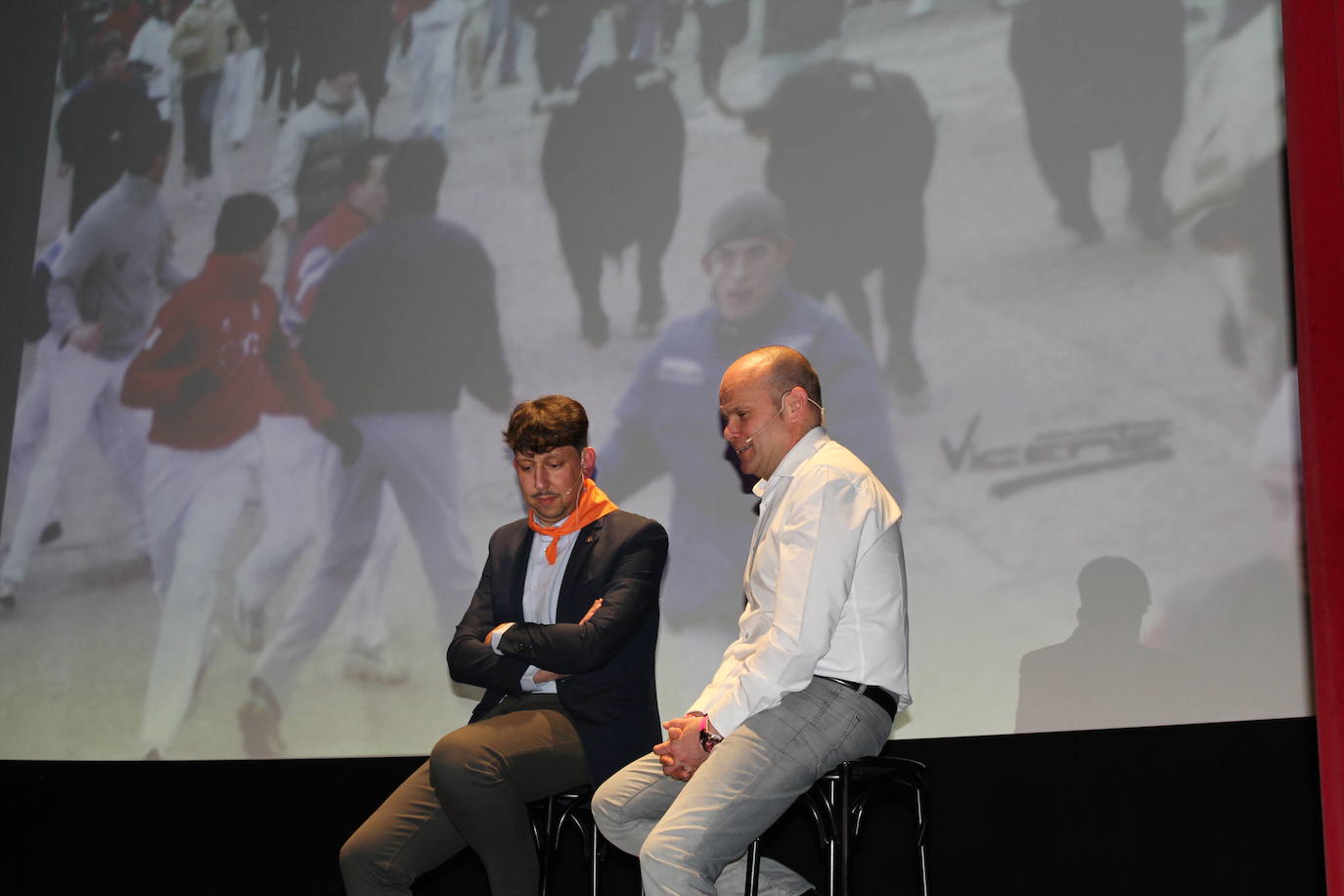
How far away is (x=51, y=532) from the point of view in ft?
13.1

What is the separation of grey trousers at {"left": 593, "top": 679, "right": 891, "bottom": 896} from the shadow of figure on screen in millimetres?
1046

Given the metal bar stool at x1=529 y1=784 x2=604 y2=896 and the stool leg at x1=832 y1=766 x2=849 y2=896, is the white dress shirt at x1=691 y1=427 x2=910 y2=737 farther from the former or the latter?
the metal bar stool at x1=529 y1=784 x2=604 y2=896

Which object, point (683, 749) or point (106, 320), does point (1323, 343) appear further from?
point (106, 320)

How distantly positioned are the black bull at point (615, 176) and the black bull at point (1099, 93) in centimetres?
105

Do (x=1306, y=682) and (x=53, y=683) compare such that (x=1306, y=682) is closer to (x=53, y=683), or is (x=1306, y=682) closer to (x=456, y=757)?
(x=456, y=757)

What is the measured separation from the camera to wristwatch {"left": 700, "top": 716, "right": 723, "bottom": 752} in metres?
2.16

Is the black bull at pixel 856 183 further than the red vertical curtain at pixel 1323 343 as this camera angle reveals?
Yes

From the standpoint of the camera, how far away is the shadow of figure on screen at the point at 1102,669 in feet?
9.96

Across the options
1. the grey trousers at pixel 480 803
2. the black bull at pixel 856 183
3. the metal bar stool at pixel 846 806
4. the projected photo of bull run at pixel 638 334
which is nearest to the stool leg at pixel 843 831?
the metal bar stool at pixel 846 806

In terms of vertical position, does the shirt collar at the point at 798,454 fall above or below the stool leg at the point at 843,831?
above

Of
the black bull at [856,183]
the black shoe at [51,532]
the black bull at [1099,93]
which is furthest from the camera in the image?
the black shoe at [51,532]

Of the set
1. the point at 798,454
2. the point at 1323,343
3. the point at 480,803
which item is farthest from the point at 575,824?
the point at 1323,343

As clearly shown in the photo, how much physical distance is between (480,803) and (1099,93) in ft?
8.13

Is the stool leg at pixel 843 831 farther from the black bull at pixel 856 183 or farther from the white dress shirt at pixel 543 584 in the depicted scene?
the black bull at pixel 856 183
